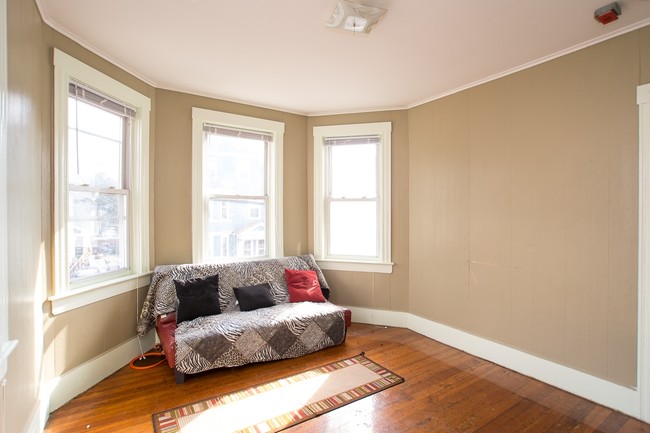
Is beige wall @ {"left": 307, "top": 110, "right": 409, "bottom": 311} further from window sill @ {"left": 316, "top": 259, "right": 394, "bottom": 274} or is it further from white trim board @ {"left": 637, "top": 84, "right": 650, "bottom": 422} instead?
white trim board @ {"left": 637, "top": 84, "right": 650, "bottom": 422}

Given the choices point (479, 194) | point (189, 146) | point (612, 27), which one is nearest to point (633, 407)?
point (479, 194)

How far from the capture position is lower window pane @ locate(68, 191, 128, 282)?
252 centimetres

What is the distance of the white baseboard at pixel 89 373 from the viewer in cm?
226

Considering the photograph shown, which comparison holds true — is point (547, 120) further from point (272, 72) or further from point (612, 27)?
point (272, 72)

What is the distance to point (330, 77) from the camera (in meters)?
3.07

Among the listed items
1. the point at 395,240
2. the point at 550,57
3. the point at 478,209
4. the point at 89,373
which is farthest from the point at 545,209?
the point at 89,373

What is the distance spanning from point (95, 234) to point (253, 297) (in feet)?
4.99

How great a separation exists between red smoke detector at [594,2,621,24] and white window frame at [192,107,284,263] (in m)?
3.02

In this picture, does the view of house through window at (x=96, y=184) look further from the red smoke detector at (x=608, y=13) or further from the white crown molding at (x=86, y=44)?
the red smoke detector at (x=608, y=13)

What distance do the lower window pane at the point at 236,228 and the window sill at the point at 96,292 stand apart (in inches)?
30.4

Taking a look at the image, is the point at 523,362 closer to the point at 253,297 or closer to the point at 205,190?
the point at 253,297

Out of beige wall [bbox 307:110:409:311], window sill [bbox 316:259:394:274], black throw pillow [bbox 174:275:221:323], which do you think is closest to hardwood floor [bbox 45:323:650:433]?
black throw pillow [bbox 174:275:221:323]

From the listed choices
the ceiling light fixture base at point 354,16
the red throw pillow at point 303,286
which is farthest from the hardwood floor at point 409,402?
the ceiling light fixture base at point 354,16

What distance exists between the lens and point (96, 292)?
8.57 feet
